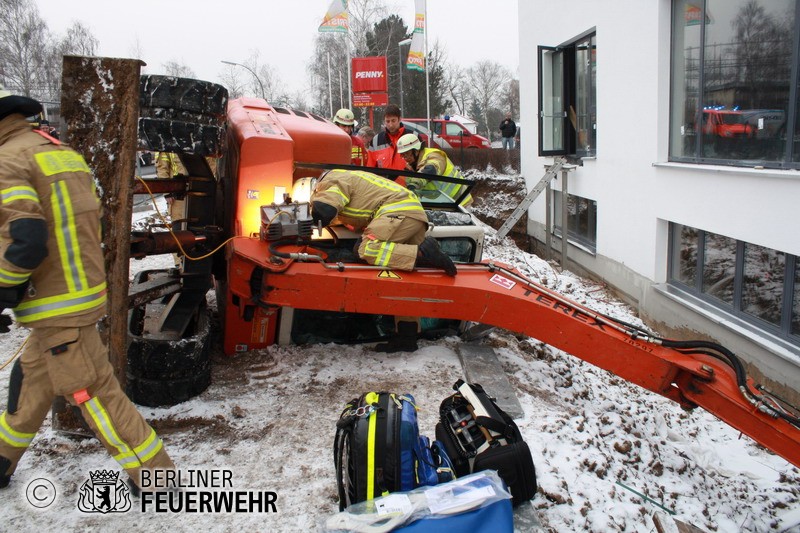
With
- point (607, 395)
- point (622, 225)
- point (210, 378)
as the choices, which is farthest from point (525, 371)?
point (622, 225)

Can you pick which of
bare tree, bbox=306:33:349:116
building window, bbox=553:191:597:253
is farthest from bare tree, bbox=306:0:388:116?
building window, bbox=553:191:597:253

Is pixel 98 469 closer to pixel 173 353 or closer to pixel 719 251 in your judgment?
pixel 173 353

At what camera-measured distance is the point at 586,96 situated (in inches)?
429

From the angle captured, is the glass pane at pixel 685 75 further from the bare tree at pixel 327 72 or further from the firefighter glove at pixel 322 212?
the bare tree at pixel 327 72

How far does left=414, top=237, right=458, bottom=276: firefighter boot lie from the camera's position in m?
4.58

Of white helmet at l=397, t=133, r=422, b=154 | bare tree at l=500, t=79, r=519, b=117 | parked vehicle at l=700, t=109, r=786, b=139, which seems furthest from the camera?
bare tree at l=500, t=79, r=519, b=117

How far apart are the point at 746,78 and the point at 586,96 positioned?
4.74 metres

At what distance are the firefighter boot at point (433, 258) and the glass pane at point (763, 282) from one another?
11.7 ft

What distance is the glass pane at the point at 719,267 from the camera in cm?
674

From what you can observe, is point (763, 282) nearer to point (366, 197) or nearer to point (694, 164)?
point (694, 164)

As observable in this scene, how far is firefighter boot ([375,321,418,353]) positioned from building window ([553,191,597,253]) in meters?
6.26

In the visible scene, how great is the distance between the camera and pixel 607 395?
537 cm

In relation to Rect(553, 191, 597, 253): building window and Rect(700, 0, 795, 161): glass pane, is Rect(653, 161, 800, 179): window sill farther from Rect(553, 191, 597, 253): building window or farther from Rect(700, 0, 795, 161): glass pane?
Rect(553, 191, 597, 253): building window

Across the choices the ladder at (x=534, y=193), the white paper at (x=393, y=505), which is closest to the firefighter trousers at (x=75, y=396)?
the white paper at (x=393, y=505)
